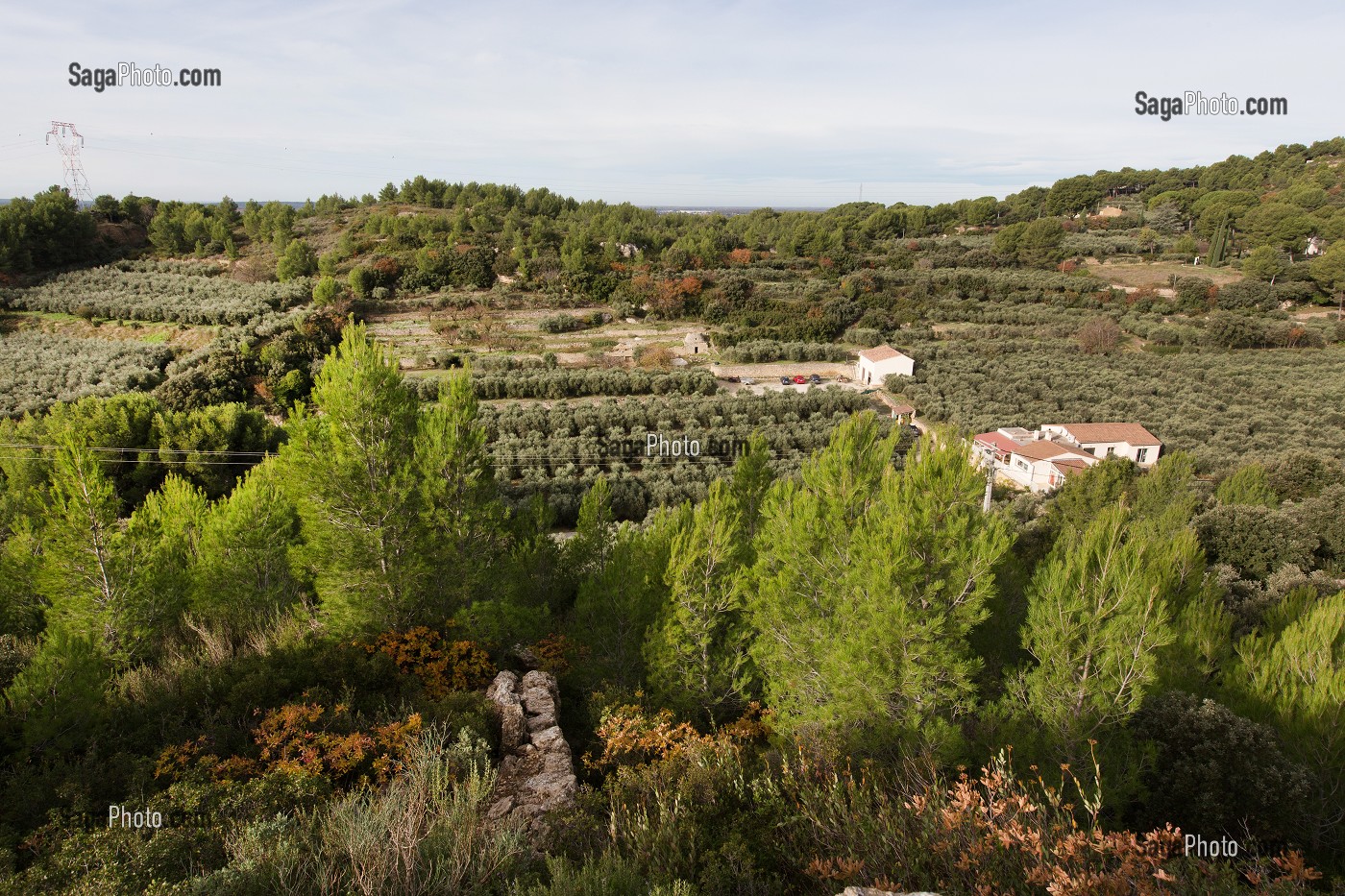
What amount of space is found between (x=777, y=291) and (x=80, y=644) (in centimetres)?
5613

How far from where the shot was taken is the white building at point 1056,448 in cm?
2920

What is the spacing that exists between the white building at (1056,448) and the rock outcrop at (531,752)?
25206 mm

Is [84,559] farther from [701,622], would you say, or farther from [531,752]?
[701,622]

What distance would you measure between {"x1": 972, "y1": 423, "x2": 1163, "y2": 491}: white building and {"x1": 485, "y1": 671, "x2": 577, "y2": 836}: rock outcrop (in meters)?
25.2

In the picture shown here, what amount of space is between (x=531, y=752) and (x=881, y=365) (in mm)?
39020

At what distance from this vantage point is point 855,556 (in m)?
9.23

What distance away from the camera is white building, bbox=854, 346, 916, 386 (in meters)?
42.2

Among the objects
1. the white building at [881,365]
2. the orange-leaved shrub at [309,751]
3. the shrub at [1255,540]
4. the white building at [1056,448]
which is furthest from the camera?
the white building at [881,365]

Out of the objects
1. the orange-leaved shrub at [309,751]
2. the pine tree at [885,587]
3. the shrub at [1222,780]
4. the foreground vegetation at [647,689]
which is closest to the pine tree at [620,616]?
the foreground vegetation at [647,689]

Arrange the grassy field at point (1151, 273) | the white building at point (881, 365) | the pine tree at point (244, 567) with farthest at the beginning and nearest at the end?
the grassy field at point (1151, 273) < the white building at point (881, 365) < the pine tree at point (244, 567)

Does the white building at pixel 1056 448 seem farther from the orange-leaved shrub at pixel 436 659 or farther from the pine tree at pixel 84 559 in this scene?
the pine tree at pixel 84 559

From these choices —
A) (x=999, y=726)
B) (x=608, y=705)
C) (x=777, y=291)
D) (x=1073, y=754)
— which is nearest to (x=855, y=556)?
(x=999, y=726)

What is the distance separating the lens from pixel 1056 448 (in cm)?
3005

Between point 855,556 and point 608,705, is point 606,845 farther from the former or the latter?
point 855,556
